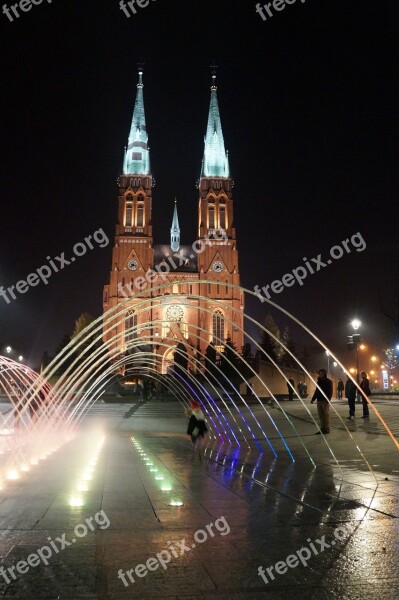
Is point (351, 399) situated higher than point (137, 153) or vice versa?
point (137, 153)

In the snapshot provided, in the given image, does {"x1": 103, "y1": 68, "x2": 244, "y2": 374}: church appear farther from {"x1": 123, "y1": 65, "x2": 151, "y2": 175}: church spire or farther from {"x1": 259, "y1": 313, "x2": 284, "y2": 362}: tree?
{"x1": 259, "y1": 313, "x2": 284, "y2": 362}: tree

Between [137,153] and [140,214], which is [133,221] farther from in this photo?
[137,153]

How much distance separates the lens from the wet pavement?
169 inches

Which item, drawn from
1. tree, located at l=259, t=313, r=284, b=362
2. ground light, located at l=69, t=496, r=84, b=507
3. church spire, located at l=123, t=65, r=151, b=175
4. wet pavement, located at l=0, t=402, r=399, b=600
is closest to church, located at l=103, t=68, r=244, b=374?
church spire, located at l=123, t=65, r=151, b=175

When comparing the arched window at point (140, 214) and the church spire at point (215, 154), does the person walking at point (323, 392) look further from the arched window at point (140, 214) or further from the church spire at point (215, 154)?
the church spire at point (215, 154)

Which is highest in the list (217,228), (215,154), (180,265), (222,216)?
(215,154)

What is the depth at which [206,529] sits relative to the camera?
5977 mm

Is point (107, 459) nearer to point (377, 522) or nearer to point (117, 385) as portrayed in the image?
point (377, 522)

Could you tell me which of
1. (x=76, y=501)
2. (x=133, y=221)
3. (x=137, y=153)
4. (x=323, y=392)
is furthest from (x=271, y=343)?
(x=76, y=501)

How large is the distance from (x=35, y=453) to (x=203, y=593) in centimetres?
1119

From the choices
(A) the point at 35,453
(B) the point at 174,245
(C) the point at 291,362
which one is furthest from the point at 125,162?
(A) the point at 35,453

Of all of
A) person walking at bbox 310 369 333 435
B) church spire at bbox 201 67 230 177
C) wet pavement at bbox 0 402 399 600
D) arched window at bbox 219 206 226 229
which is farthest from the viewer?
→ church spire at bbox 201 67 230 177

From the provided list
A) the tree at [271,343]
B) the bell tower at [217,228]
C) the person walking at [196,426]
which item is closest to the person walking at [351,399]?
the person walking at [196,426]

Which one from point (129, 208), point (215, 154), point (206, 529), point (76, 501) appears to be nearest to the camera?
point (206, 529)
